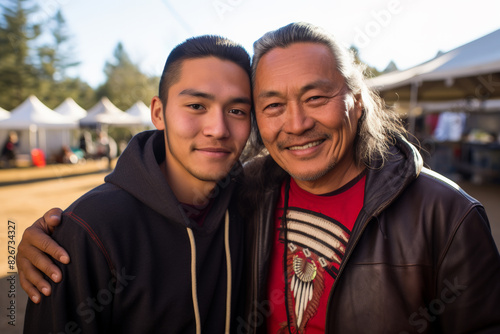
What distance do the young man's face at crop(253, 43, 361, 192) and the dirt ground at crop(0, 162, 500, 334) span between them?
2383mm

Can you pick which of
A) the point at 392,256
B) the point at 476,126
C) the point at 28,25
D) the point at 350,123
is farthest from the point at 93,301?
the point at 28,25

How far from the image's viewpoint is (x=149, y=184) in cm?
159

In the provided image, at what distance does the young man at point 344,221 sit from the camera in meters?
1.35

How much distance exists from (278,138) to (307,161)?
8.0 inches

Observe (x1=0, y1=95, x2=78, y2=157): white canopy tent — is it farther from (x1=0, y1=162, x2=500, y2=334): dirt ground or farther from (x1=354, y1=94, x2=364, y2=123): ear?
(x1=354, y1=94, x2=364, y2=123): ear

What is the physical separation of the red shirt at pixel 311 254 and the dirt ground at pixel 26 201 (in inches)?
83.6

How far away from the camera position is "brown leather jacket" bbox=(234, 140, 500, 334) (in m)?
1.31

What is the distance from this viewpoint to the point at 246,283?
1.83 m

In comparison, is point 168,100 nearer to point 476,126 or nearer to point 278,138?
point 278,138

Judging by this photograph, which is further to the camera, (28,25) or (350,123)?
(28,25)

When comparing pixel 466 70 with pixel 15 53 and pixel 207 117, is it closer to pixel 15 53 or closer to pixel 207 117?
pixel 207 117

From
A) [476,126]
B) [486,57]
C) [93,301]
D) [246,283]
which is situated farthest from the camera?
[476,126]

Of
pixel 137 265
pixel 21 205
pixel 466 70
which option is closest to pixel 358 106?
pixel 137 265

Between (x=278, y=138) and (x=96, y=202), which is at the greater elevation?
(x=278, y=138)
